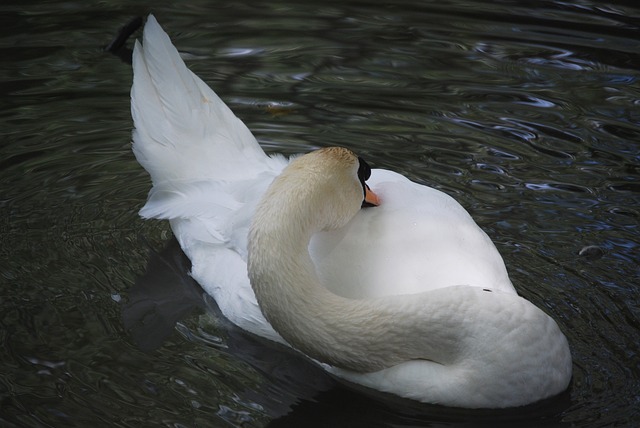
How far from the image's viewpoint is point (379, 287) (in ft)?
13.7

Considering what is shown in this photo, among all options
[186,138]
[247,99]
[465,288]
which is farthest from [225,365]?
[247,99]

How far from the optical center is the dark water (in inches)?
160

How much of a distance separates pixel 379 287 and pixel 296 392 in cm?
51

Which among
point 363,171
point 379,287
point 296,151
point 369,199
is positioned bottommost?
point 296,151

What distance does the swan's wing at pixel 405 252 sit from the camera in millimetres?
4156

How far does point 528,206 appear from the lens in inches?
220

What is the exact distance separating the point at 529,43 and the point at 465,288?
14.5 ft

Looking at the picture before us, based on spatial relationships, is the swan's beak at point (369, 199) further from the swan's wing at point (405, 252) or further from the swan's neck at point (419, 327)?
the swan's neck at point (419, 327)

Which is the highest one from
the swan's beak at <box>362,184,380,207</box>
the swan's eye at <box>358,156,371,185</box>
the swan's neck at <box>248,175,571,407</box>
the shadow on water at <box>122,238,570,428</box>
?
the swan's eye at <box>358,156,371,185</box>

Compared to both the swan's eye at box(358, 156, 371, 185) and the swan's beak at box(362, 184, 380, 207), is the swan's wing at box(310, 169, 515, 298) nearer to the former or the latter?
the swan's beak at box(362, 184, 380, 207)

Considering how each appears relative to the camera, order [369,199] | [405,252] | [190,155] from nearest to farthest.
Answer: [405,252], [369,199], [190,155]

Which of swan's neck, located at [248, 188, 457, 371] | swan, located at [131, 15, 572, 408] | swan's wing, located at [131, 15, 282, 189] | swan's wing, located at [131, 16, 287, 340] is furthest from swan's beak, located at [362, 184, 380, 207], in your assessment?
swan's wing, located at [131, 15, 282, 189]

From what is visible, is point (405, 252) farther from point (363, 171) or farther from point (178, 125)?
point (178, 125)

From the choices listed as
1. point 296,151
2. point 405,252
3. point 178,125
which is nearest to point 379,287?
point 405,252
